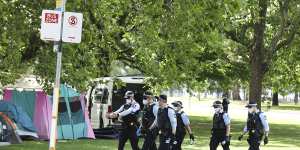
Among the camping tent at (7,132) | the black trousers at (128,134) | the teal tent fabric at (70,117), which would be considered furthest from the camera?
the teal tent fabric at (70,117)

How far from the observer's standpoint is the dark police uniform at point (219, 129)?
17.7 metres

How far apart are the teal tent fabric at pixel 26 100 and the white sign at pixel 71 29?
1559 cm

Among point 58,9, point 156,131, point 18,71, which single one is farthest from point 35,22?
point 58,9

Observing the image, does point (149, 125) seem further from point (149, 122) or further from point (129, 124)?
point (129, 124)

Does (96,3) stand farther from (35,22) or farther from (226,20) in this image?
(226,20)

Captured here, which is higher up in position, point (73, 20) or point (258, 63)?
point (258, 63)

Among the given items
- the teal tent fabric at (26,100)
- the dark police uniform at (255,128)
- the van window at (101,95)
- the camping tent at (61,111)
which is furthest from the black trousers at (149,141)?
the van window at (101,95)

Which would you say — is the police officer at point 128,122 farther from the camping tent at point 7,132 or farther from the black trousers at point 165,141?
the camping tent at point 7,132

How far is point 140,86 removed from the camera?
91.2 ft

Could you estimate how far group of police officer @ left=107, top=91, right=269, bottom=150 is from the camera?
52.0 ft

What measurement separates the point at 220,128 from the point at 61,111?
927 centimetres

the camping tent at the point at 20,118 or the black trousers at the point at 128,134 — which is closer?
the black trousers at the point at 128,134

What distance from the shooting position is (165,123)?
621 inches

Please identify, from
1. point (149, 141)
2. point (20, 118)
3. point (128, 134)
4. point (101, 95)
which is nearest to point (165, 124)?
point (149, 141)
